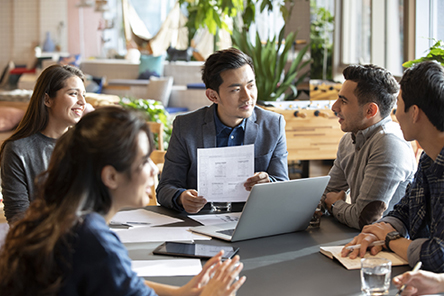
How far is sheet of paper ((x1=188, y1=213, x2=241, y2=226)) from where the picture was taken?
68.6 inches

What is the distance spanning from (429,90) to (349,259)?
0.52m

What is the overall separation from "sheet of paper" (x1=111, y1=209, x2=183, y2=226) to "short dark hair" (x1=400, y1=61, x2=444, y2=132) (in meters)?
0.92

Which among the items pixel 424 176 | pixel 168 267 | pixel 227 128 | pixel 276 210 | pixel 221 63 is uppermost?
pixel 221 63

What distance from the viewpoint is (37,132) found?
188 cm

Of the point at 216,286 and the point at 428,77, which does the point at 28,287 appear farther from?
the point at 428,77

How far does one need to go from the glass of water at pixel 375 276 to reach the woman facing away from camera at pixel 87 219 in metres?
0.33

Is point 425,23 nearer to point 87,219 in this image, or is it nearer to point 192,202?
point 192,202

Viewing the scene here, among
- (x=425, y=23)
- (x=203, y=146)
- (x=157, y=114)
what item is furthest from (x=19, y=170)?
(x=425, y=23)

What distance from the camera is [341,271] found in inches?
50.8

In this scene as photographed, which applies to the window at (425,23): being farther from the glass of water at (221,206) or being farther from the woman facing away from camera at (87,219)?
the woman facing away from camera at (87,219)

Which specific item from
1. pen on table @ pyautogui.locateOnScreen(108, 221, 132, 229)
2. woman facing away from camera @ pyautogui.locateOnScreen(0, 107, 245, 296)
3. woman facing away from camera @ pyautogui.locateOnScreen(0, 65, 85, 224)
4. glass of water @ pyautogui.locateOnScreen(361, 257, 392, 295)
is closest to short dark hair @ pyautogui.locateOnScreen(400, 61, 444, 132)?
glass of water @ pyautogui.locateOnScreen(361, 257, 392, 295)

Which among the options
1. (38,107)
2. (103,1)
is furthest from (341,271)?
(103,1)

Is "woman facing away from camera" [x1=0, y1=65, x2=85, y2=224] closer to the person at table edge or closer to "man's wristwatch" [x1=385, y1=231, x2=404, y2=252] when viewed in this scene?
the person at table edge

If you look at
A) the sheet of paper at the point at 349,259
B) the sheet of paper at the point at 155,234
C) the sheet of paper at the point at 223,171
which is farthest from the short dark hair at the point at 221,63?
the sheet of paper at the point at 349,259
